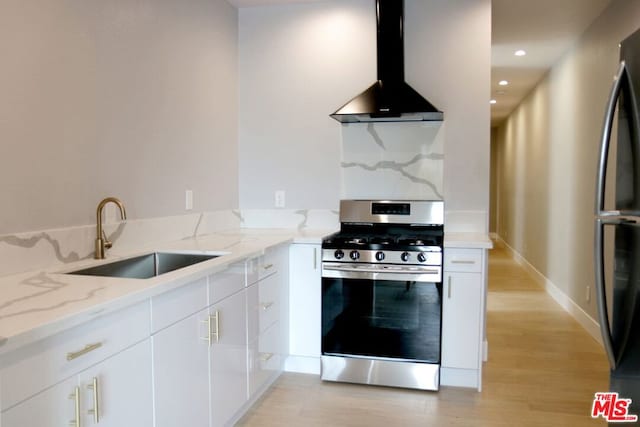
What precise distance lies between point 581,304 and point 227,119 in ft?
11.4

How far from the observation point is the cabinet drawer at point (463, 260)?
9.42ft

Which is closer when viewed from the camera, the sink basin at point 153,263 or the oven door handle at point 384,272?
the sink basin at point 153,263

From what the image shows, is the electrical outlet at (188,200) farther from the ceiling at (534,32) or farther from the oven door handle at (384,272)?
the ceiling at (534,32)

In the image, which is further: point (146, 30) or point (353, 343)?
point (353, 343)

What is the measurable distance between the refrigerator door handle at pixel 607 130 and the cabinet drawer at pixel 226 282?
1522 mm

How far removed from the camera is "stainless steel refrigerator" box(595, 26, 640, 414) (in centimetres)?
163

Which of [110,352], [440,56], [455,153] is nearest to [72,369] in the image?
[110,352]

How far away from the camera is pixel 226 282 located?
2.24 m

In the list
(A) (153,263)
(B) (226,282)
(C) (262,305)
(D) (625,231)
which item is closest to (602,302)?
(D) (625,231)

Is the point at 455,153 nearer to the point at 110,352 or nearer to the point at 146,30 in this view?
the point at 146,30

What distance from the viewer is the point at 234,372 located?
2338mm

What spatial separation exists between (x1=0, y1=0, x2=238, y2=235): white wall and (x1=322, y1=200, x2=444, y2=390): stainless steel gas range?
107cm

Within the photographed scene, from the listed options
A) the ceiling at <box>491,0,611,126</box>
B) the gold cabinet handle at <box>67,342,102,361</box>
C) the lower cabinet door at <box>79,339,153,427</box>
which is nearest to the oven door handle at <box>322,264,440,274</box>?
the lower cabinet door at <box>79,339,153,427</box>

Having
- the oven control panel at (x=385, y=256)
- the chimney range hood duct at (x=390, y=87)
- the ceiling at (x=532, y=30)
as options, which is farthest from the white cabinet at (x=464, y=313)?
the ceiling at (x=532, y=30)
